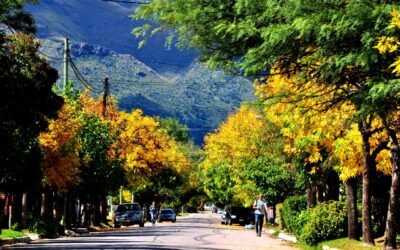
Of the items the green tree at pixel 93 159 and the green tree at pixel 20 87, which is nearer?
the green tree at pixel 20 87

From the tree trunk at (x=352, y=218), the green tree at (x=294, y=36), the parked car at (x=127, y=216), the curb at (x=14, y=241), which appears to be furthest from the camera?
the parked car at (x=127, y=216)

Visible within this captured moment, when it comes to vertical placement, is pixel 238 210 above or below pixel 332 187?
below

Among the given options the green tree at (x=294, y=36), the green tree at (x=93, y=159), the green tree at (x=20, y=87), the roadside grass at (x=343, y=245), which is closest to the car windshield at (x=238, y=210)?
the green tree at (x=93, y=159)

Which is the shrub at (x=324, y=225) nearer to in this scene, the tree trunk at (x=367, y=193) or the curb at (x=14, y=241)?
the tree trunk at (x=367, y=193)

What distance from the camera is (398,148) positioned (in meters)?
21.7

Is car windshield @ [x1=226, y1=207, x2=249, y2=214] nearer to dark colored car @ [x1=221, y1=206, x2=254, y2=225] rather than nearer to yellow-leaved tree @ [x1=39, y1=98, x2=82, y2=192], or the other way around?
dark colored car @ [x1=221, y1=206, x2=254, y2=225]

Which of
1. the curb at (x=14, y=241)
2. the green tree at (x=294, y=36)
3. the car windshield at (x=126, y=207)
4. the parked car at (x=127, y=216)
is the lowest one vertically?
the curb at (x=14, y=241)

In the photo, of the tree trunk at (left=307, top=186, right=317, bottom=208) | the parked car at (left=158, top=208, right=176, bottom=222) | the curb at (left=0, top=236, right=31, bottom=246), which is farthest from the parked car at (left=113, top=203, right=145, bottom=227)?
the curb at (left=0, top=236, right=31, bottom=246)

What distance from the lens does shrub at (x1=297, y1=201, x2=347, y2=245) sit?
93.9ft

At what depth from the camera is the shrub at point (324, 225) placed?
28625 mm

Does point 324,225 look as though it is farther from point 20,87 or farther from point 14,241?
point 14,241

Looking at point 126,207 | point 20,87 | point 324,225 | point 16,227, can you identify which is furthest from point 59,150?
point 126,207

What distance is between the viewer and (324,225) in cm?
2861

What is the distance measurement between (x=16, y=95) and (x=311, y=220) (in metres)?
11.3
